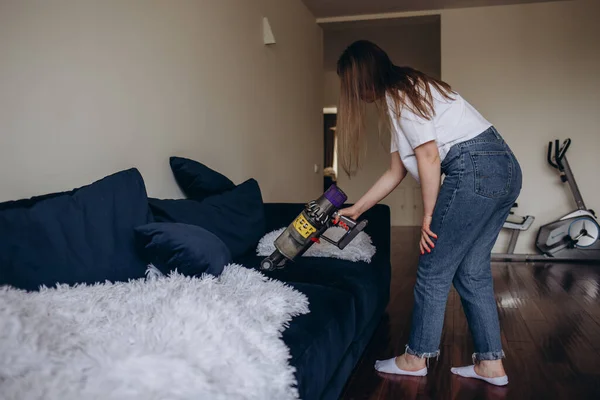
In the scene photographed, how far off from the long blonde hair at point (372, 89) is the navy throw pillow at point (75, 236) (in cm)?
76

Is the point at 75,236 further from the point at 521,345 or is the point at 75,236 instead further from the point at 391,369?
the point at 521,345

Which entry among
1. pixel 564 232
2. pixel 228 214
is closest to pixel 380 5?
pixel 564 232

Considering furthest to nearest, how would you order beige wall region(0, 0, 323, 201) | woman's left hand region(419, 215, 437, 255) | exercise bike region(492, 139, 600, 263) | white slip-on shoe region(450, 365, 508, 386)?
exercise bike region(492, 139, 600, 263) → white slip-on shoe region(450, 365, 508, 386) → woman's left hand region(419, 215, 437, 255) → beige wall region(0, 0, 323, 201)

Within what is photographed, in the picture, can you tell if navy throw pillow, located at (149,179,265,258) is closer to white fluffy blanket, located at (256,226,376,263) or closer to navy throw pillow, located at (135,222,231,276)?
white fluffy blanket, located at (256,226,376,263)

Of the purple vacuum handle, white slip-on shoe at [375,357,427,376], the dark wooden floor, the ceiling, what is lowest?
the dark wooden floor

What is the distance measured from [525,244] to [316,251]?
3611 mm

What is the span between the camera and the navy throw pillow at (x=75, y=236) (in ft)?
4.38

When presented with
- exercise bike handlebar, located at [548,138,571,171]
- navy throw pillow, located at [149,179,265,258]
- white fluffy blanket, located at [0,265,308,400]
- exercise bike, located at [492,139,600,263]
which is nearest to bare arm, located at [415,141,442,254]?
white fluffy blanket, located at [0,265,308,400]

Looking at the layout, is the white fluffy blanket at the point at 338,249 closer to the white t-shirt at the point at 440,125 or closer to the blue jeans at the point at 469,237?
the blue jeans at the point at 469,237

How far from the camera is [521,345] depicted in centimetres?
245

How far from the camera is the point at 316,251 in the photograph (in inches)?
98.6

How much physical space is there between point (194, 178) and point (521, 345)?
169cm

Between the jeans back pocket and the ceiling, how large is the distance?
3.66 metres

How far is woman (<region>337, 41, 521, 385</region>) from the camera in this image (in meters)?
1.81
